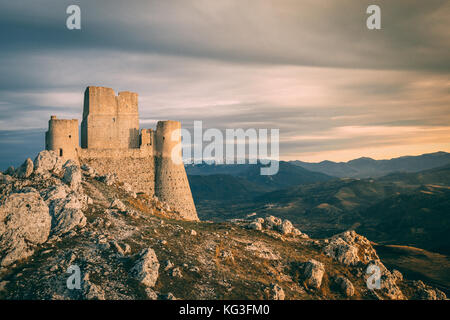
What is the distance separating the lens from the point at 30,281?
1892cm

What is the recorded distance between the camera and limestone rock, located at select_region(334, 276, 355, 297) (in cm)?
2681

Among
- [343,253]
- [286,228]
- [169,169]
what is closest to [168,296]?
[286,228]

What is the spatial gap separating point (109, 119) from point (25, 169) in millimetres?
17871

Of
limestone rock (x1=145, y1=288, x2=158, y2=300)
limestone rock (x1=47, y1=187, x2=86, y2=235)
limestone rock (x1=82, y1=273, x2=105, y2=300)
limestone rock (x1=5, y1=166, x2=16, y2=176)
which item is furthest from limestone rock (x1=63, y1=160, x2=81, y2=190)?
limestone rock (x1=145, y1=288, x2=158, y2=300)

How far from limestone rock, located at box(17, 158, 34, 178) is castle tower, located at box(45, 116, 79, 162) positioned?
9745 mm

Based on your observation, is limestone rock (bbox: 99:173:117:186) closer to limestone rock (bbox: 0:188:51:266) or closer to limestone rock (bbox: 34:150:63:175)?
limestone rock (bbox: 34:150:63:175)

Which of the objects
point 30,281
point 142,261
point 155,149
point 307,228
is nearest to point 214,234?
point 142,261

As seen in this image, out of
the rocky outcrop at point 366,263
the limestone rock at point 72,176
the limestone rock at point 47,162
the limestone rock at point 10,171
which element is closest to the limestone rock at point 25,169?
the limestone rock at point 10,171

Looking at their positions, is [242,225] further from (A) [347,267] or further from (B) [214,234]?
(A) [347,267]

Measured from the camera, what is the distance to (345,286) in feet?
88.8

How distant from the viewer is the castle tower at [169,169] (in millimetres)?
49812

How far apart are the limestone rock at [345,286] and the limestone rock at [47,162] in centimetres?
2766

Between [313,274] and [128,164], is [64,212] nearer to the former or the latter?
[313,274]
